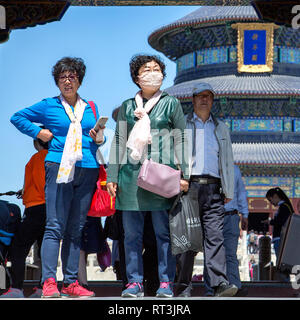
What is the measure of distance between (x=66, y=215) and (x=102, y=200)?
1.67ft

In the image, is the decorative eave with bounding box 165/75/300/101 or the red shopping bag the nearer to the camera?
the red shopping bag

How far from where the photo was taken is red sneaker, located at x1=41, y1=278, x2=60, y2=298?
19.4 feet

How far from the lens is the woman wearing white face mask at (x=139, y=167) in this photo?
604 centimetres

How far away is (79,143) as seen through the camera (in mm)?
6227

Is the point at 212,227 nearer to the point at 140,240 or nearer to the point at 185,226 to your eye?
the point at 185,226

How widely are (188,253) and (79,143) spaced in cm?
142

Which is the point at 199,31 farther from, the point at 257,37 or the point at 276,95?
the point at 276,95

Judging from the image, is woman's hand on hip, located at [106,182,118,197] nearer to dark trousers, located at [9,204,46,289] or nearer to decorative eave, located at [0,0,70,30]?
dark trousers, located at [9,204,46,289]

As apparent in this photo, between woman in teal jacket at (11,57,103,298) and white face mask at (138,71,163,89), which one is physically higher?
white face mask at (138,71,163,89)

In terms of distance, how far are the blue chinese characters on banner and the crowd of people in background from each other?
2615 cm

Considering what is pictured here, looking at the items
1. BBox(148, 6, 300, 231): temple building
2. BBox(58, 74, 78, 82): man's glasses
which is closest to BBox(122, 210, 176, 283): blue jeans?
BBox(58, 74, 78, 82): man's glasses

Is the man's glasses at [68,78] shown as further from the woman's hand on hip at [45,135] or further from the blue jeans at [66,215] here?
the blue jeans at [66,215]
